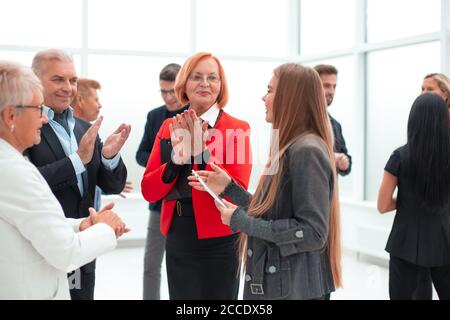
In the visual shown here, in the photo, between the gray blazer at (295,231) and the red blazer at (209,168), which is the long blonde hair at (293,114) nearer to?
the gray blazer at (295,231)

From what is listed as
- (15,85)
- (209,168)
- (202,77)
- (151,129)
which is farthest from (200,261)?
(151,129)

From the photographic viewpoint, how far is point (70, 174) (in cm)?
225

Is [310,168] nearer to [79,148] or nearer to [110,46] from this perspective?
[79,148]

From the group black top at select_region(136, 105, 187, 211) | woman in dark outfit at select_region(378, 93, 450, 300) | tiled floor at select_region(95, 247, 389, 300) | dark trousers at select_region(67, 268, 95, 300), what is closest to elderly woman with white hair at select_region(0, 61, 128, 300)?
dark trousers at select_region(67, 268, 95, 300)

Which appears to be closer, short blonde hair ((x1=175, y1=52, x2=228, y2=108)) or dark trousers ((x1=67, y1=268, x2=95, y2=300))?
dark trousers ((x1=67, y1=268, x2=95, y2=300))

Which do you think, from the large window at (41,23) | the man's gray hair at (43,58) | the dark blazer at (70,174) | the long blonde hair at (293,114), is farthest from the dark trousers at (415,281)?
the large window at (41,23)

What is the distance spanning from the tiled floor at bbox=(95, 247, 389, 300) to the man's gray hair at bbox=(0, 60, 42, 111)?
10.3ft

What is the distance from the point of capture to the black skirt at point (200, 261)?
2.59 metres

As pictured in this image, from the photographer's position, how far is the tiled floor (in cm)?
465

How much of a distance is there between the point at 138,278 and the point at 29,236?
386cm

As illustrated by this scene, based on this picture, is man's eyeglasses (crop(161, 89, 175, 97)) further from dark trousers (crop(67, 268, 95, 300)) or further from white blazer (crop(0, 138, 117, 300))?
white blazer (crop(0, 138, 117, 300))

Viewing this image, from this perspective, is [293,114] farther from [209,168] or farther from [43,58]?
[43,58]

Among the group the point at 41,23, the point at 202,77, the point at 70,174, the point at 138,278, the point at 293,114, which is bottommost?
the point at 138,278

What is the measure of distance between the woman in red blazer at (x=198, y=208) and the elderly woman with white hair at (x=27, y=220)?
881 mm
